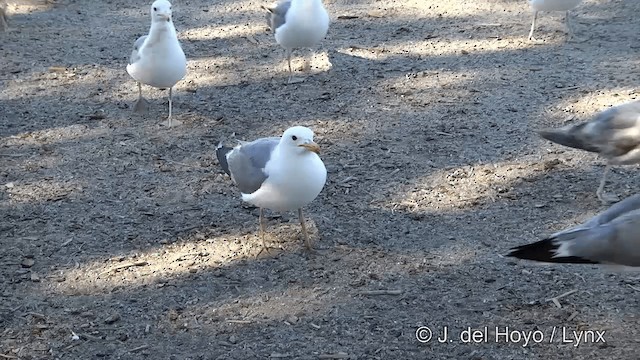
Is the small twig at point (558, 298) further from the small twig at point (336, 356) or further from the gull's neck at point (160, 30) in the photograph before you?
the gull's neck at point (160, 30)

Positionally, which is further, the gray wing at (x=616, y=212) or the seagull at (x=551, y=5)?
the seagull at (x=551, y=5)

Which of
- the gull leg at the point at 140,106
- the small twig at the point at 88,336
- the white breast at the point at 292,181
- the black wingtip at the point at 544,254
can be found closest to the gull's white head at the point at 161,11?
the gull leg at the point at 140,106

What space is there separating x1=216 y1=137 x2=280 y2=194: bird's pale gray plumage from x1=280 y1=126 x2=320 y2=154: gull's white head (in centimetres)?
20

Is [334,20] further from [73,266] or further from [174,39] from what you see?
[73,266]

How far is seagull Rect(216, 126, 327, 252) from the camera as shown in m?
3.69

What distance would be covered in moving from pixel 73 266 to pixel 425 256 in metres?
1.62

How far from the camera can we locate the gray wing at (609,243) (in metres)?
3.02

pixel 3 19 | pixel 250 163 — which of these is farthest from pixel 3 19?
pixel 250 163

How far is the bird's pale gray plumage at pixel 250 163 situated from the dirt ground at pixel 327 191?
34cm

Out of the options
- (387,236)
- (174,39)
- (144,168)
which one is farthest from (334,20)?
(387,236)

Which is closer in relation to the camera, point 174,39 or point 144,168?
point 144,168

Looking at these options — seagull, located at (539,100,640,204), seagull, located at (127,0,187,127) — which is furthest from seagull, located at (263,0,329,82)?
seagull, located at (539,100,640,204)

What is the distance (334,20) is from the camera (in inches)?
287

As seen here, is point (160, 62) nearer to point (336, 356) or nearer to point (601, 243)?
point (336, 356)
